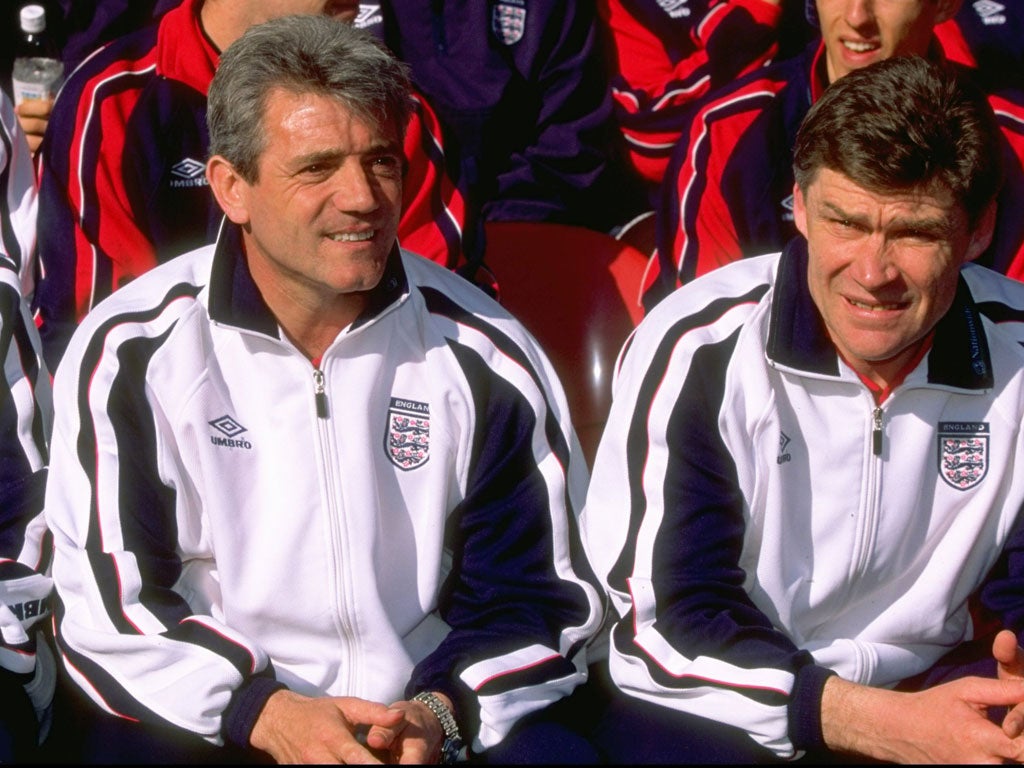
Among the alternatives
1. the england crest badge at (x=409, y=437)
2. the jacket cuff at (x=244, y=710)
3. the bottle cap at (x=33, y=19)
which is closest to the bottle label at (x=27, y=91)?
the bottle cap at (x=33, y=19)

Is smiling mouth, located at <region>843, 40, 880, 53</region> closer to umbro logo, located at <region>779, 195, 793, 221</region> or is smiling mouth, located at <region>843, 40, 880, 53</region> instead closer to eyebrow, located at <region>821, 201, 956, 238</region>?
umbro logo, located at <region>779, 195, 793, 221</region>

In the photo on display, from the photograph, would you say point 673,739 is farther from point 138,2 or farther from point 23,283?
point 138,2

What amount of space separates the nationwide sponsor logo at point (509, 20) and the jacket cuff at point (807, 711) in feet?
7.29

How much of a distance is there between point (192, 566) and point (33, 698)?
1.09ft

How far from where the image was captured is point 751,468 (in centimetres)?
260

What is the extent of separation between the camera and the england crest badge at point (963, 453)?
2.68m

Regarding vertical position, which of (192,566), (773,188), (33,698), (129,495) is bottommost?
(33,698)

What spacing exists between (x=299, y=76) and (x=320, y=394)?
51cm

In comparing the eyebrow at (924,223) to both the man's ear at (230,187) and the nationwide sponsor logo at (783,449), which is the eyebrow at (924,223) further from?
the man's ear at (230,187)

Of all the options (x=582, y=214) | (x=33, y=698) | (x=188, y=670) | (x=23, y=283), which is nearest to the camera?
(x=188, y=670)

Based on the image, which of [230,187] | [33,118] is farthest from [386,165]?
[33,118]

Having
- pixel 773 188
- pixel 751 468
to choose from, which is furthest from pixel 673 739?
pixel 773 188

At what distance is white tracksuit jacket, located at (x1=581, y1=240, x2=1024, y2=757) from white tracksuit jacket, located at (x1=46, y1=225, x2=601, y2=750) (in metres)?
0.14

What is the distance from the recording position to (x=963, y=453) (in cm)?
268
